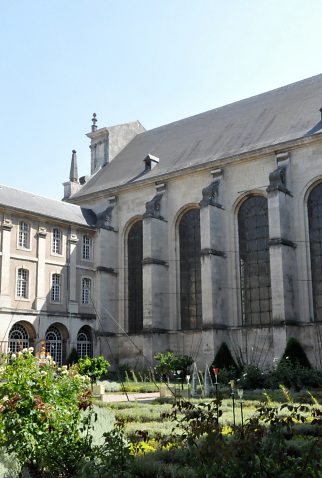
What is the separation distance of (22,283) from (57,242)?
10.7ft

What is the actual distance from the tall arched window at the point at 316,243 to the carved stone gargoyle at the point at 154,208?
785 cm

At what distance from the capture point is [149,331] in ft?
90.3

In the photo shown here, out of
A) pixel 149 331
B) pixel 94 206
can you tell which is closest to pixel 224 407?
pixel 149 331

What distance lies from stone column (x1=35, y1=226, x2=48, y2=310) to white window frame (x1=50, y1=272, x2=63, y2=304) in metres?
0.51

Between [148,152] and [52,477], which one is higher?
[148,152]

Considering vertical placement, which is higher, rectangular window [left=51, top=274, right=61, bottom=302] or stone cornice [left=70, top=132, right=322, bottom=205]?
stone cornice [left=70, top=132, right=322, bottom=205]

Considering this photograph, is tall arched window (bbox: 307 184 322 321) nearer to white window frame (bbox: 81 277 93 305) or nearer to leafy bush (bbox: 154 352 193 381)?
leafy bush (bbox: 154 352 193 381)

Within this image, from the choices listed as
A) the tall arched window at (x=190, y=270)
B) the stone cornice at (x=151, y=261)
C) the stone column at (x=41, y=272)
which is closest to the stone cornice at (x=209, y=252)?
the tall arched window at (x=190, y=270)

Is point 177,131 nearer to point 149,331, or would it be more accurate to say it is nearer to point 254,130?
point 254,130

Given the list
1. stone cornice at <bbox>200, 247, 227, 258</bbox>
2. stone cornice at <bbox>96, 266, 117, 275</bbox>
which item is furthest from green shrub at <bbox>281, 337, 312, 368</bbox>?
stone cornice at <bbox>96, 266, 117, 275</bbox>

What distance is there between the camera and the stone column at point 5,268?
85.3 feet

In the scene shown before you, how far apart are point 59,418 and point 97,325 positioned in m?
23.0

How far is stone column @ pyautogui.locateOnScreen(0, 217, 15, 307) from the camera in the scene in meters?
26.0

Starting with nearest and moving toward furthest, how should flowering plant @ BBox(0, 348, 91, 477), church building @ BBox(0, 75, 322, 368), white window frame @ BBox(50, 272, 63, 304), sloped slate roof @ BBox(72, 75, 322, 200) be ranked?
flowering plant @ BBox(0, 348, 91, 477) < church building @ BBox(0, 75, 322, 368) < sloped slate roof @ BBox(72, 75, 322, 200) < white window frame @ BBox(50, 272, 63, 304)
